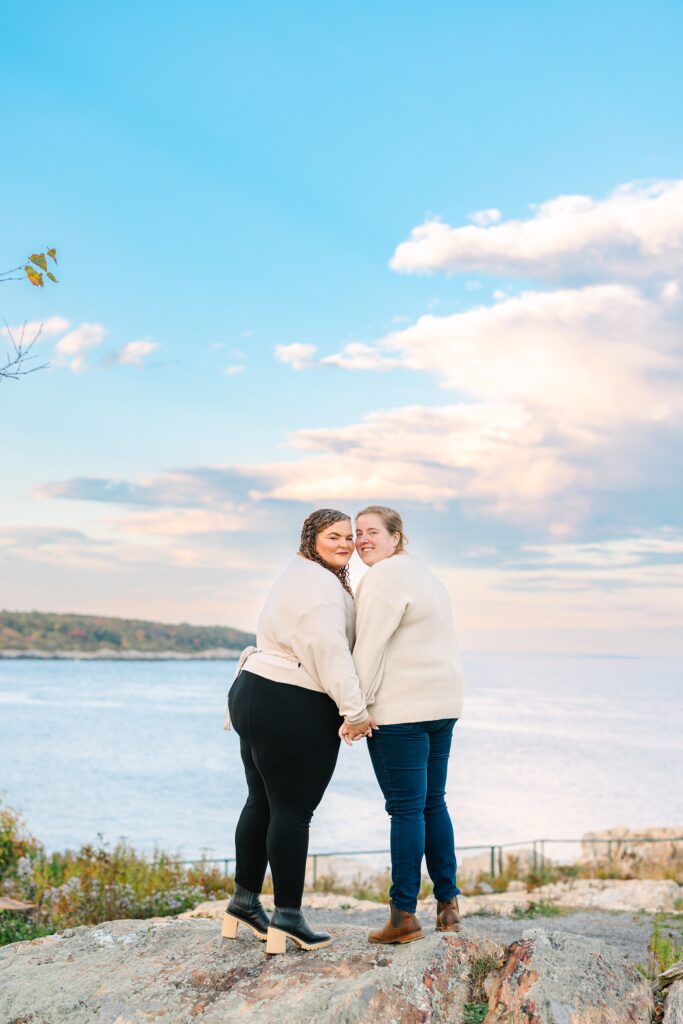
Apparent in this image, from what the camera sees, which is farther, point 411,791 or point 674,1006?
point 674,1006

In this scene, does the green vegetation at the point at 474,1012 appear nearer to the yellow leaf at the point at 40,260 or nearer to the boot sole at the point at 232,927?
the boot sole at the point at 232,927

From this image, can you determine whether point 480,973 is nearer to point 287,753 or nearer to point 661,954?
point 287,753

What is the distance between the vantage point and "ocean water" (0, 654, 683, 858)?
37969 mm

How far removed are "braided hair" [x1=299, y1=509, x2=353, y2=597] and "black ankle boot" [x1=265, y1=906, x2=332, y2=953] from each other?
63.7 inches

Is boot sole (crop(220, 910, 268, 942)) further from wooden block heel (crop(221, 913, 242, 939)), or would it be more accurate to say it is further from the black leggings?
the black leggings

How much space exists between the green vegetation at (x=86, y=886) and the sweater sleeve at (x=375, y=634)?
486 cm

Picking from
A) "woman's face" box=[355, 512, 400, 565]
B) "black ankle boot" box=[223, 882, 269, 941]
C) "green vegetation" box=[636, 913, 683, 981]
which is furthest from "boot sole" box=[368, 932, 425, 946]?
"woman's face" box=[355, 512, 400, 565]

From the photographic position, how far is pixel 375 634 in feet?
15.8

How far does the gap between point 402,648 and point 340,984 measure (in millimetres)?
1570

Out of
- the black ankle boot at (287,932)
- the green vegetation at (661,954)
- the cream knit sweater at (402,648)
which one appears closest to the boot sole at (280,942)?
the black ankle boot at (287,932)

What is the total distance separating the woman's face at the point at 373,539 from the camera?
5.00 meters

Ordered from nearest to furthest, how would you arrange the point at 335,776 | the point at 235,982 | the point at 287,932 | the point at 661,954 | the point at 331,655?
the point at 331,655, the point at 235,982, the point at 287,932, the point at 661,954, the point at 335,776

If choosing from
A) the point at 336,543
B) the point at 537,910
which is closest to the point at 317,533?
the point at 336,543

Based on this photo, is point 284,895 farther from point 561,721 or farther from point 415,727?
point 561,721
